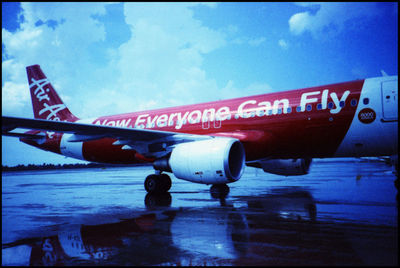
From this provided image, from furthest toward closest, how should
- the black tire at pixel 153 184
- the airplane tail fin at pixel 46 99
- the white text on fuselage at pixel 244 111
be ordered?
the airplane tail fin at pixel 46 99
the black tire at pixel 153 184
the white text on fuselage at pixel 244 111

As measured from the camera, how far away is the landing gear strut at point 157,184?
11742mm

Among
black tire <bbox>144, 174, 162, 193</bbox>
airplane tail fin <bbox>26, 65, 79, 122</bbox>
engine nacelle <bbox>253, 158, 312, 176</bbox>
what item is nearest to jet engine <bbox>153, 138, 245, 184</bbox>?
black tire <bbox>144, 174, 162, 193</bbox>

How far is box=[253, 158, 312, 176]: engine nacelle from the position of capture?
1305 cm

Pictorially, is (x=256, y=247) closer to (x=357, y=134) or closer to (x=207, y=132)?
(x=357, y=134)

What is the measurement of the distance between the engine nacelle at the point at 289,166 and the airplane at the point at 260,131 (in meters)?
0.04

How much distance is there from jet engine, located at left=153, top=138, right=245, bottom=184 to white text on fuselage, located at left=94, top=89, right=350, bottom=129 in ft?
7.01

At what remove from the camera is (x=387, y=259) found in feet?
11.0

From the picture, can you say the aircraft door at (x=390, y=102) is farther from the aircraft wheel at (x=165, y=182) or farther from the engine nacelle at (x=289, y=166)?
the aircraft wheel at (x=165, y=182)

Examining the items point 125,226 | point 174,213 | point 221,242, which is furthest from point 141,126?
point 221,242

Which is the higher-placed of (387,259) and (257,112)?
(257,112)

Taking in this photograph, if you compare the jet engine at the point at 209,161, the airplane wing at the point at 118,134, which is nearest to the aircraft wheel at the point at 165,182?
the airplane wing at the point at 118,134

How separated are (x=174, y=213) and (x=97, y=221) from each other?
1551mm

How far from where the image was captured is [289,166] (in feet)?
43.2

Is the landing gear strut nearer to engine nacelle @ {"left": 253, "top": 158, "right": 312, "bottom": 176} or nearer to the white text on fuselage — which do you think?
the white text on fuselage
